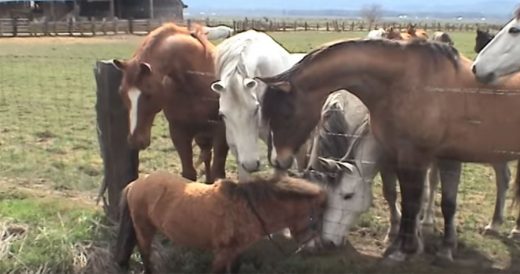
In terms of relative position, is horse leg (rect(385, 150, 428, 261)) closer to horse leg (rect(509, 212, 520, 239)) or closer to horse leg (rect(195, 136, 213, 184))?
horse leg (rect(509, 212, 520, 239))

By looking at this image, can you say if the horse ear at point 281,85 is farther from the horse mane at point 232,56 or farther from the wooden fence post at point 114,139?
the wooden fence post at point 114,139

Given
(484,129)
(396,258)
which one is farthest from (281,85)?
(396,258)

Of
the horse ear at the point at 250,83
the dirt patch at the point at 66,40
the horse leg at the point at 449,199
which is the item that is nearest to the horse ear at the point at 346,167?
the horse leg at the point at 449,199

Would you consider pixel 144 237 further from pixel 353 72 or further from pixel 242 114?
pixel 353 72

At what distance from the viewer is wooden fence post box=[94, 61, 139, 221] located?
16.4 ft

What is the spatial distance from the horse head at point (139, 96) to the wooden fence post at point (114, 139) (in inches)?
10.1

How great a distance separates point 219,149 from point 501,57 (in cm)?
204

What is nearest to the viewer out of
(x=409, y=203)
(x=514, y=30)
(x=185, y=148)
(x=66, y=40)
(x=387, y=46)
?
(x=387, y=46)

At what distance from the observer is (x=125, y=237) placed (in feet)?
14.6

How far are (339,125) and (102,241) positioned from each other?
1800 mm

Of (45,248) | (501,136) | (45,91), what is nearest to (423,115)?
(501,136)

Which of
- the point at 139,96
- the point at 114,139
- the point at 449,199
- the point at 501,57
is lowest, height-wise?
the point at 449,199

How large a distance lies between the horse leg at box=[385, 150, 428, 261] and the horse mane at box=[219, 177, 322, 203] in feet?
2.47

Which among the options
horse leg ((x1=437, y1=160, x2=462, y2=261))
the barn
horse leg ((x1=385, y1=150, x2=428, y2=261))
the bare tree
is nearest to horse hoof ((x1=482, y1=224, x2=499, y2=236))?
horse leg ((x1=437, y1=160, x2=462, y2=261))
